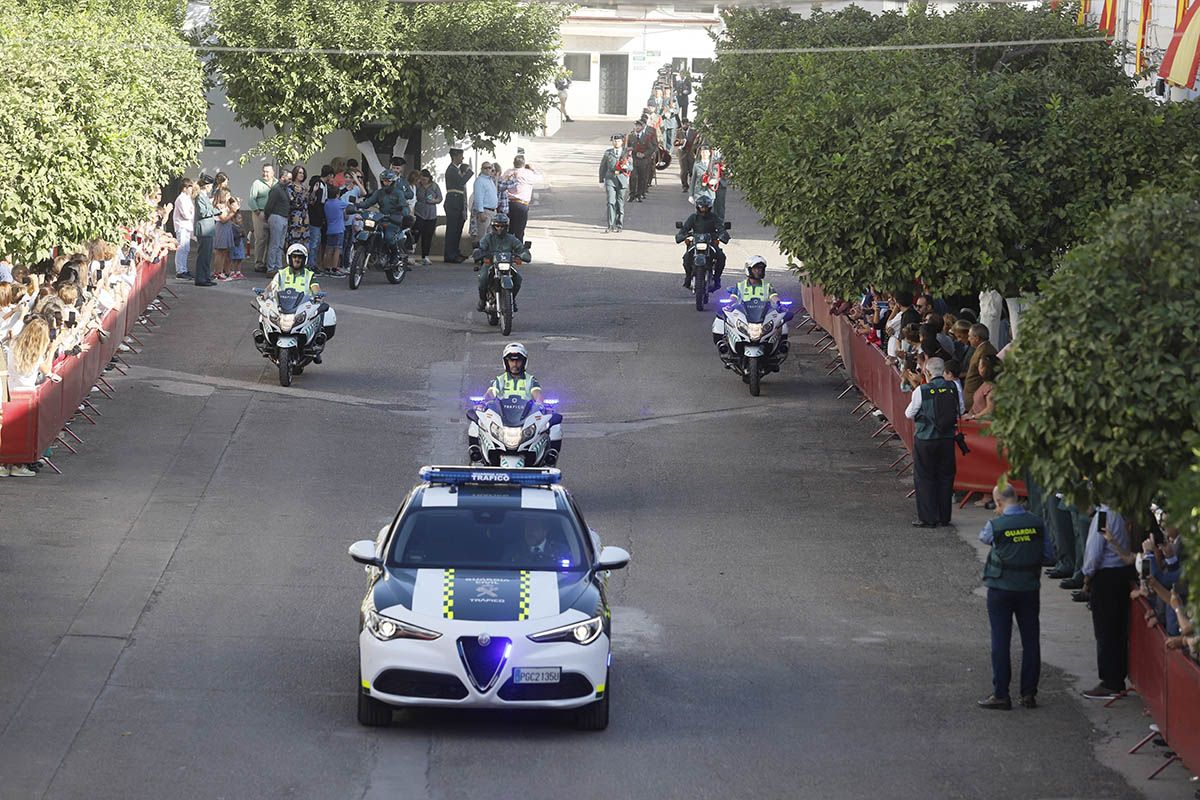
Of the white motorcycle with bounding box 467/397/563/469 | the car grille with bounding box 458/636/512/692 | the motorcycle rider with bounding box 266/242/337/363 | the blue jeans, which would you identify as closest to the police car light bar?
the car grille with bounding box 458/636/512/692

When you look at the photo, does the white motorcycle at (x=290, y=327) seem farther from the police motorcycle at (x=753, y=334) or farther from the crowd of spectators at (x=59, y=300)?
the police motorcycle at (x=753, y=334)

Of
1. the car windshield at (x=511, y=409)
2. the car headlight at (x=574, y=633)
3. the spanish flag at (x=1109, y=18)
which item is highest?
the spanish flag at (x=1109, y=18)

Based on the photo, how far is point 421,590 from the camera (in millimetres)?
12609

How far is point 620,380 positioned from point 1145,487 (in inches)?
561

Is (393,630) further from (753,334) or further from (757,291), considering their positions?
(757,291)

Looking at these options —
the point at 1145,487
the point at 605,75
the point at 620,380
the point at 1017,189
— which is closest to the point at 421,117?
the point at 620,380

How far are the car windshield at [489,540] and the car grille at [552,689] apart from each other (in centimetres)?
95

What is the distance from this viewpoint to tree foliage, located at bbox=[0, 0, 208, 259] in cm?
2202

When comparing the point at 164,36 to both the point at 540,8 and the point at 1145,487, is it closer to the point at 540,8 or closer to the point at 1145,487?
the point at 540,8

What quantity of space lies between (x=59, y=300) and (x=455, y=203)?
1372 cm

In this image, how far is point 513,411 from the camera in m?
18.6

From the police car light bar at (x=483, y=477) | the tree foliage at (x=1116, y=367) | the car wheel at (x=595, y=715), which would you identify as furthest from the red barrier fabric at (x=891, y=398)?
the police car light bar at (x=483, y=477)

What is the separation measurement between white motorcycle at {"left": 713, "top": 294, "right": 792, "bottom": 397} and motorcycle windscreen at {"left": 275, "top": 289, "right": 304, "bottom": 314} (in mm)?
5230

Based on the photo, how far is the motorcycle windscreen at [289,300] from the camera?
2378 centimetres
